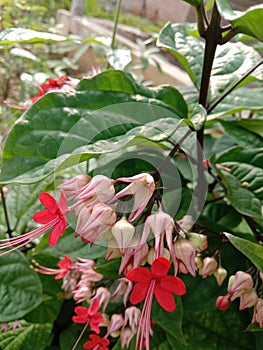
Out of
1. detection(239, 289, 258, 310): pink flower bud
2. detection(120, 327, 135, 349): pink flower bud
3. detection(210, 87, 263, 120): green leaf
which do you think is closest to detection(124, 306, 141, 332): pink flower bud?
detection(120, 327, 135, 349): pink flower bud

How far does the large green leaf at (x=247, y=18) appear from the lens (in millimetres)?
393

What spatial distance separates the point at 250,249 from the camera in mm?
380

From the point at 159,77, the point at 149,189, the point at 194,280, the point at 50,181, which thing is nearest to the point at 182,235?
the point at 149,189

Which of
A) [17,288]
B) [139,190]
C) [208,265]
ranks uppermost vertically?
[139,190]

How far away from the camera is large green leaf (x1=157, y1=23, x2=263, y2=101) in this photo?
1.91 ft

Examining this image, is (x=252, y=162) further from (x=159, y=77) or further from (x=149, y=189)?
(x=159, y=77)

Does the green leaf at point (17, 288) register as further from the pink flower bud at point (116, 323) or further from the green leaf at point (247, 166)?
the green leaf at point (247, 166)

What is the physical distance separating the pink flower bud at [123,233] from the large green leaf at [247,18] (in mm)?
191

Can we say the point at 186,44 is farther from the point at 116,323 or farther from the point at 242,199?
the point at 116,323

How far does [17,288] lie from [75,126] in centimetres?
25

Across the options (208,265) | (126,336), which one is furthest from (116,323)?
(208,265)

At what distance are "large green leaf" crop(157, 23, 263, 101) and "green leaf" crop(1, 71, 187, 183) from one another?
0.11 meters

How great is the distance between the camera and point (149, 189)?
0.36m

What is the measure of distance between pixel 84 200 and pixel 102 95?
0.17 metres
